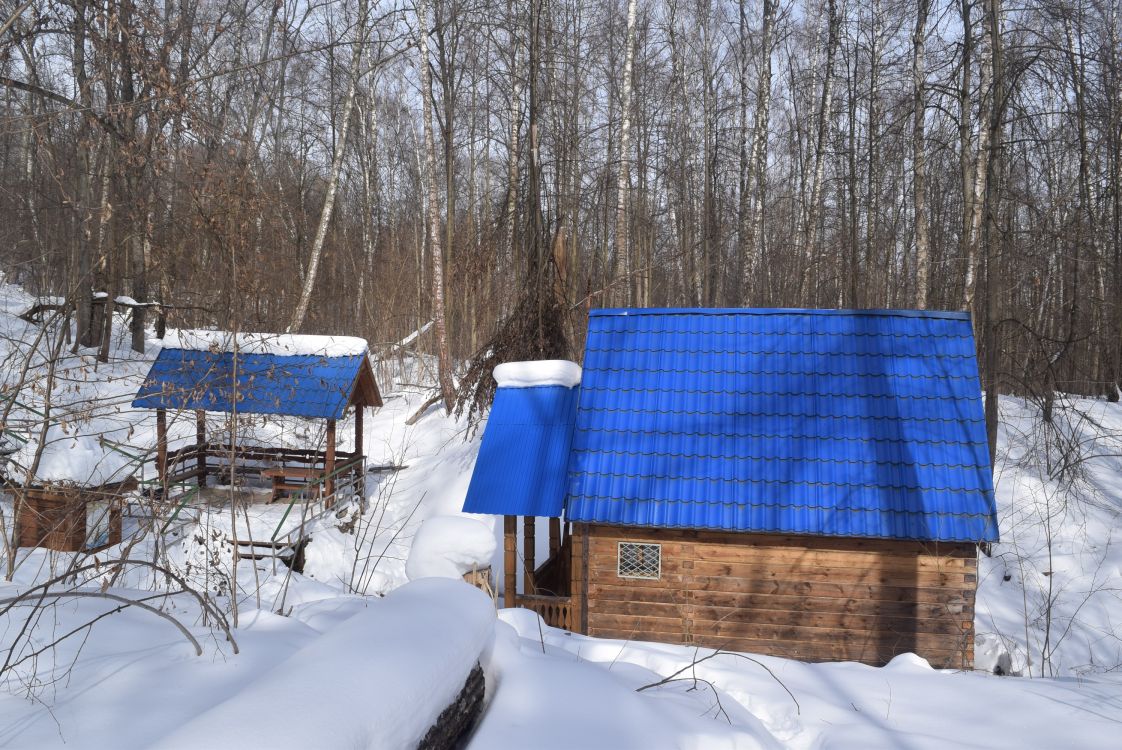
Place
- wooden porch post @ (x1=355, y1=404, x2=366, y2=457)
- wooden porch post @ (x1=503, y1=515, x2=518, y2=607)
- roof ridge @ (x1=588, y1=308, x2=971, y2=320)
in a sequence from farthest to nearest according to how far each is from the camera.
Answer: wooden porch post @ (x1=355, y1=404, x2=366, y2=457) → roof ridge @ (x1=588, y1=308, x2=971, y2=320) → wooden porch post @ (x1=503, y1=515, x2=518, y2=607)

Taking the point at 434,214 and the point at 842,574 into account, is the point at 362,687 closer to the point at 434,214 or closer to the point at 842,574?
the point at 842,574

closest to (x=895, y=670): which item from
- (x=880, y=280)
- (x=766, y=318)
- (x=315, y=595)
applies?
(x=315, y=595)

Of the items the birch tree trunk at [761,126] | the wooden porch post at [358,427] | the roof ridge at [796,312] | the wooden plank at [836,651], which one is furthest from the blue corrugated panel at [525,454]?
the birch tree trunk at [761,126]

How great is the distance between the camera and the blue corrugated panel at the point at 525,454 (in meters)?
8.80

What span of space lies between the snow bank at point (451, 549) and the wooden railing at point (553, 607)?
851 millimetres

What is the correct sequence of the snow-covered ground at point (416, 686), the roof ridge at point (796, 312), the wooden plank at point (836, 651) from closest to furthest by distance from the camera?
the snow-covered ground at point (416, 686) → the wooden plank at point (836, 651) → the roof ridge at point (796, 312)

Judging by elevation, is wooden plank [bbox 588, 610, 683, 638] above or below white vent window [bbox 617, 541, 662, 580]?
below

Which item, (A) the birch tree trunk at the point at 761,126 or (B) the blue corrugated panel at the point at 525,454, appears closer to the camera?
(B) the blue corrugated panel at the point at 525,454

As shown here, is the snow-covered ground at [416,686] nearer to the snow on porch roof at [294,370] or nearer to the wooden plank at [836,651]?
the wooden plank at [836,651]

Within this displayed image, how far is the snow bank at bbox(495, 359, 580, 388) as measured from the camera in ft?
31.8

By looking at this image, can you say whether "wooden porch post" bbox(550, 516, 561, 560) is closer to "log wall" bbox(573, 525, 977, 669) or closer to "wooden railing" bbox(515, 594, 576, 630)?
"wooden railing" bbox(515, 594, 576, 630)

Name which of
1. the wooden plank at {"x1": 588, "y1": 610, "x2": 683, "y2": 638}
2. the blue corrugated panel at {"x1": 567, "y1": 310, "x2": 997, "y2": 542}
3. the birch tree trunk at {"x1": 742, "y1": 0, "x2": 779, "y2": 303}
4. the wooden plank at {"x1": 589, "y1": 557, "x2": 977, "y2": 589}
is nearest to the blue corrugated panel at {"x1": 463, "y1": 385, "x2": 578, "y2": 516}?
the blue corrugated panel at {"x1": 567, "y1": 310, "x2": 997, "y2": 542}

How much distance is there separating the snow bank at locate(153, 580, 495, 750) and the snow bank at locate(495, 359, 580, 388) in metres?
6.90

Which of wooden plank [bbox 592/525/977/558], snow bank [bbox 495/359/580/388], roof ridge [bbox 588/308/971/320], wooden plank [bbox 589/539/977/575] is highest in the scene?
roof ridge [bbox 588/308/971/320]
